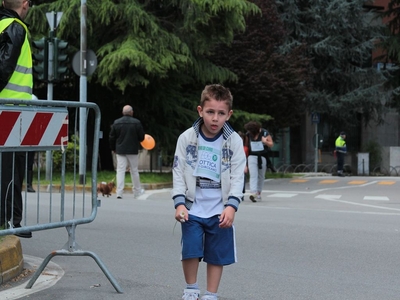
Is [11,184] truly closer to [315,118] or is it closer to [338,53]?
[315,118]

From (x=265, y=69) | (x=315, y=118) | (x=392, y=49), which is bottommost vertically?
(x=315, y=118)

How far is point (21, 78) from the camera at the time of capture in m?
7.29

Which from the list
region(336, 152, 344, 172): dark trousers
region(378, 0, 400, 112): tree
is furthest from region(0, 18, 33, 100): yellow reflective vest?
region(378, 0, 400, 112): tree

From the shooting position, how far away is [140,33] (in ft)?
79.6

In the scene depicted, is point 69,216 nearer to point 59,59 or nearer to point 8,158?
point 8,158

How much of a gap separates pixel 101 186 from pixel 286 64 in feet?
52.3

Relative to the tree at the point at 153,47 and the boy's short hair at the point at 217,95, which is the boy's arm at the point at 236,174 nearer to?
the boy's short hair at the point at 217,95

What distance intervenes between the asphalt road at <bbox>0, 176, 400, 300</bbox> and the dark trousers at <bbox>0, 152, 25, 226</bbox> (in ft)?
1.97

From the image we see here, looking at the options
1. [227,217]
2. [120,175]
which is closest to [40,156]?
[227,217]

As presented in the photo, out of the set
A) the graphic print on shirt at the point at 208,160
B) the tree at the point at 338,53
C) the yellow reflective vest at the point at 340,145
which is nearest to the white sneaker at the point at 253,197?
the graphic print on shirt at the point at 208,160

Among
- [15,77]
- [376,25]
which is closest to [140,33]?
[15,77]

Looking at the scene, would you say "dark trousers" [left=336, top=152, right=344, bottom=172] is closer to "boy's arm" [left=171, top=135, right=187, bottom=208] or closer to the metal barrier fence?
the metal barrier fence

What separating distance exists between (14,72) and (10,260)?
1.62m

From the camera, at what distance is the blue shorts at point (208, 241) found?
214 inches
